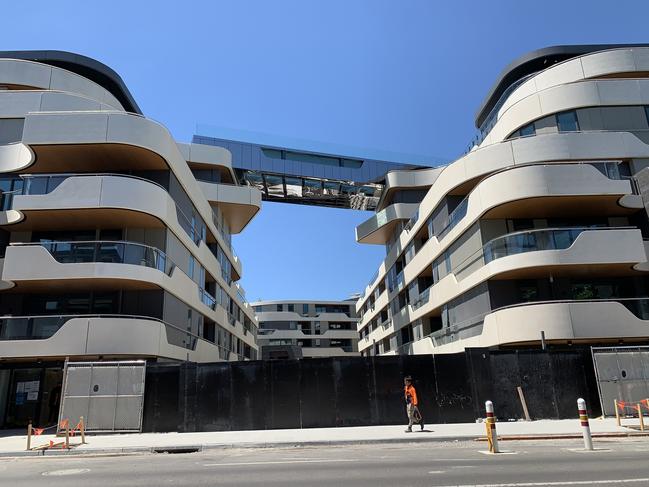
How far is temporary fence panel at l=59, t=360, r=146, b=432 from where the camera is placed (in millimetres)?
16781

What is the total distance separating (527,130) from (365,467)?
823 inches

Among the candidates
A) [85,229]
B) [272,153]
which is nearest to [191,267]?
[85,229]

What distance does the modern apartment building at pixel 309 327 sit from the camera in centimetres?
7438

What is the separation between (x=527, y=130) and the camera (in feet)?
82.6

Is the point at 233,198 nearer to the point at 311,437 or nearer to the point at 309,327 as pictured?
the point at 311,437

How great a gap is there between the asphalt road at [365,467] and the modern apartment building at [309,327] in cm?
6121

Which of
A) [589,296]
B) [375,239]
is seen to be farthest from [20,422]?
[375,239]

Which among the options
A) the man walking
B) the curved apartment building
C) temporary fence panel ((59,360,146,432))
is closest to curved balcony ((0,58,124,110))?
the curved apartment building

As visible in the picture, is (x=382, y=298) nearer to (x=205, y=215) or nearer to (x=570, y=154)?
(x=205, y=215)

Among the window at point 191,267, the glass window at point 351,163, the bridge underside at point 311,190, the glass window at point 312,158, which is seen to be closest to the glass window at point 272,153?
the glass window at point 312,158

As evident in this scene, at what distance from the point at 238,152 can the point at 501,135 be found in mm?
19329

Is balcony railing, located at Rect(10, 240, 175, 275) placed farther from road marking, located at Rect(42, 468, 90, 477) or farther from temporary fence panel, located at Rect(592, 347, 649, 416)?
temporary fence panel, located at Rect(592, 347, 649, 416)

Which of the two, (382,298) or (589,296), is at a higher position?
(382,298)

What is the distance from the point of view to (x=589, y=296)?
2252cm
